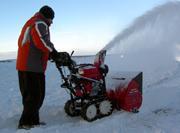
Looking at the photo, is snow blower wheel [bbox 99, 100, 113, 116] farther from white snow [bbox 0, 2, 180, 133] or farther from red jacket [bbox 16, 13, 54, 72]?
red jacket [bbox 16, 13, 54, 72]

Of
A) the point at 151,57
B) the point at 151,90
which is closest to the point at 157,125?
the point at 151,90

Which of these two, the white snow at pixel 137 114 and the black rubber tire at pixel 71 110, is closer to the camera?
the white snow at pixel 137 114

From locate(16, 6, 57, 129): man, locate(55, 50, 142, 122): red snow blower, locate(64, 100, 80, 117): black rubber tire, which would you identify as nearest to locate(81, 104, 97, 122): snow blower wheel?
locate(55, 50, 142, 122): red snow blower

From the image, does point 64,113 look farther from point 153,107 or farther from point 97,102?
point 153,107

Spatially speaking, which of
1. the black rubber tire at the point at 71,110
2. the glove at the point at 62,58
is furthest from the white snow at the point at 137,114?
the glove at the point at 62,58

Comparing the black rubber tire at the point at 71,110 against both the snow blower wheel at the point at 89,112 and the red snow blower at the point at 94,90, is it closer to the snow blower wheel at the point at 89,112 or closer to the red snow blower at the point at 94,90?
the red snow blower at the point at 94,90

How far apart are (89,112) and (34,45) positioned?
1.44 metres

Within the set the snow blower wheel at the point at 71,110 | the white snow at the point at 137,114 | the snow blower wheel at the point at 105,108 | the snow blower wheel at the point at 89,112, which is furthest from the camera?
the snow blower wheel at the point at 71,110

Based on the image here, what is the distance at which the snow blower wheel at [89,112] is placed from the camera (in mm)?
5676

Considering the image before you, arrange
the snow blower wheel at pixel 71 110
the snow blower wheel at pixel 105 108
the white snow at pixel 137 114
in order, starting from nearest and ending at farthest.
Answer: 1. the white snow at pixel 137 114
2. the snow blower wheel at pixel 105 108
3. the snow blower wheel at pixel 71 110

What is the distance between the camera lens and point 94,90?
6.03 metres

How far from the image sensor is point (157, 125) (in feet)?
→ 17.0

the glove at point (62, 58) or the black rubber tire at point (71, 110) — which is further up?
the glove at point (62, 58)

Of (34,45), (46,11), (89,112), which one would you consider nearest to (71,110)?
(89,112)
